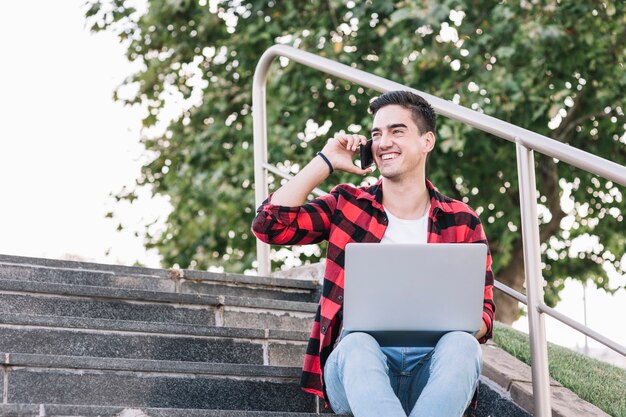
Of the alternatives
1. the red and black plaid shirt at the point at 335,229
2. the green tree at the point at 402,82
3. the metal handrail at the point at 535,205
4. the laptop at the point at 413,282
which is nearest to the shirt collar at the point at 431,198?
the red and black plaid shirt at the point at 335,229

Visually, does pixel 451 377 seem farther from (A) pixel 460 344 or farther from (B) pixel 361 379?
(B) pixel 361 379

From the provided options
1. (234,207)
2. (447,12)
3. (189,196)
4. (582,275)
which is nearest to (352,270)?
(447,12)

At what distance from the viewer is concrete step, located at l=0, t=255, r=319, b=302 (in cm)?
368

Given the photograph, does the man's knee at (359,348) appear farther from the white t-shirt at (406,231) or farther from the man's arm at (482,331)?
the white t-shirt at (406,231)

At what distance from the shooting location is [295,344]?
3.61 meters

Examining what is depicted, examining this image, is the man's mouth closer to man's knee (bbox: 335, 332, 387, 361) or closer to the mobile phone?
the mobile phone

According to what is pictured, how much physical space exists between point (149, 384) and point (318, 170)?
819mm

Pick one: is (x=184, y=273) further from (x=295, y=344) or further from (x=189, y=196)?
(x=189, y=196)

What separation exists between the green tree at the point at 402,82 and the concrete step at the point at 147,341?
3465 millimetres

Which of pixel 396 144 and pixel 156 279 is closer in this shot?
pixel 396 144

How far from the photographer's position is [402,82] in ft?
24.5

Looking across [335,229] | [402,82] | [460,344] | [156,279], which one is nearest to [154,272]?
[156,279]

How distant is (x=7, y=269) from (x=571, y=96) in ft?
16.9

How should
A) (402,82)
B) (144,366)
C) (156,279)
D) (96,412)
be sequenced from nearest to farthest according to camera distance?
(96,412), (144,366), (156,279), (402,82)
